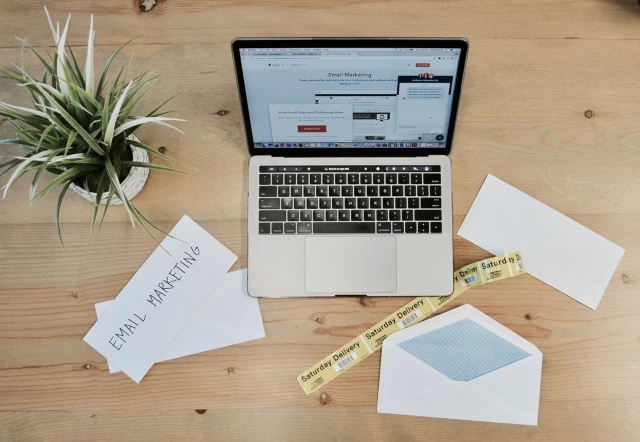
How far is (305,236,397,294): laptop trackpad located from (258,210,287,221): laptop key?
53 mm

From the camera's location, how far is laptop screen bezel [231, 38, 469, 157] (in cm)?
68

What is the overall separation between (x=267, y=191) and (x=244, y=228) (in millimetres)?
75

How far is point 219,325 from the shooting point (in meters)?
0.82

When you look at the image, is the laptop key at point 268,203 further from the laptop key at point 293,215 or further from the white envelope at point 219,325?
the white envelope at point 219,325

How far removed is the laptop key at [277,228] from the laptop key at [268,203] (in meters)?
0.03

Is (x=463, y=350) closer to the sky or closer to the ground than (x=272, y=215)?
closer to the ground

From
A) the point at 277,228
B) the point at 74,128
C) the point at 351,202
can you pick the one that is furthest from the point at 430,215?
the point at 74,128

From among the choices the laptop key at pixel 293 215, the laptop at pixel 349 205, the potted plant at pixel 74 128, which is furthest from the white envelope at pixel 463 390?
the potted plant at pixel 74 128

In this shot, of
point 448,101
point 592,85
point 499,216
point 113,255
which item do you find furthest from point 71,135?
point 592,85

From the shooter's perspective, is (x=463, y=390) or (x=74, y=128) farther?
(x=463, y=390)

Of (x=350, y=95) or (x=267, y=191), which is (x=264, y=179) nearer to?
(x=267, y=191)

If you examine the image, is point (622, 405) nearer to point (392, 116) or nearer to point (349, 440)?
point (349, 440)

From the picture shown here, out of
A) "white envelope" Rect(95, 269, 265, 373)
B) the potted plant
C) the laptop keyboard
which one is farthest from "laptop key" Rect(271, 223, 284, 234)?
the potted plant

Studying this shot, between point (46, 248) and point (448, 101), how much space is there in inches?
26.0
